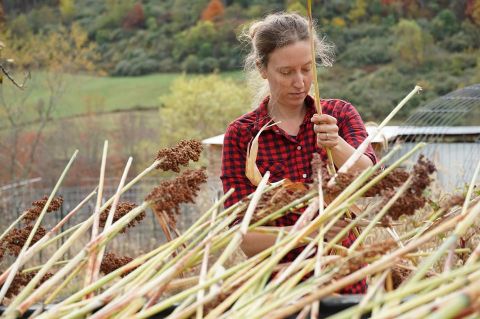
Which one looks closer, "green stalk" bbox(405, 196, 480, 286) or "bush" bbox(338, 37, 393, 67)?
"green stalk" bbox(405, 196, 480, 286)

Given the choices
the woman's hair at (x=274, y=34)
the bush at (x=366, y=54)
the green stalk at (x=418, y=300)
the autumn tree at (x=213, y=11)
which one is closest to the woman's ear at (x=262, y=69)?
the woman's hair at (x=274, y=34)

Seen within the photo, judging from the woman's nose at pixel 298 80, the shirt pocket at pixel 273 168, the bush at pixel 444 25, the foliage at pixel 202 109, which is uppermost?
the woman's nose at pixel 298 80

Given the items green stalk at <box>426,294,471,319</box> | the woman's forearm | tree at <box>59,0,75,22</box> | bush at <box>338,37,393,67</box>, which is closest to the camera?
green stalk at <box>426,294,471,319</box>

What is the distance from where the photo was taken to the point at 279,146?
86.2 inches

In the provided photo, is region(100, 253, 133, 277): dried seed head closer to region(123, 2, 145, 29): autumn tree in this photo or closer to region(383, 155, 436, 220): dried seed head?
region(383, 155, 436, 220): dried seed head

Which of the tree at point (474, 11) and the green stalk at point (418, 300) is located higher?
the green stalk at point (418, 300)

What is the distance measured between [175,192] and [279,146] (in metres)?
1.05

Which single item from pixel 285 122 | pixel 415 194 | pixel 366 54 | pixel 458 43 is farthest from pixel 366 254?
pixel 458 43

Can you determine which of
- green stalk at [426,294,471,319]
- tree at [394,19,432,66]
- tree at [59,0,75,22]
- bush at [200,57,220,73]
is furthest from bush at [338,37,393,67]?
green stalk at [426,294,471,319]

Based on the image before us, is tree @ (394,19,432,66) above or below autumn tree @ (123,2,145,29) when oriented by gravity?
below

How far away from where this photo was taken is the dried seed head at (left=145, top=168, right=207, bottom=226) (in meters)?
1.16

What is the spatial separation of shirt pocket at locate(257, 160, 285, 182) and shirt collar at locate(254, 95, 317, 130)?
0.11m

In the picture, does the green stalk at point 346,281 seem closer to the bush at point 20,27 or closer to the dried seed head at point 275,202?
the dried seed head at point 275,202

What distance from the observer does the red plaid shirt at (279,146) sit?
2113mm
